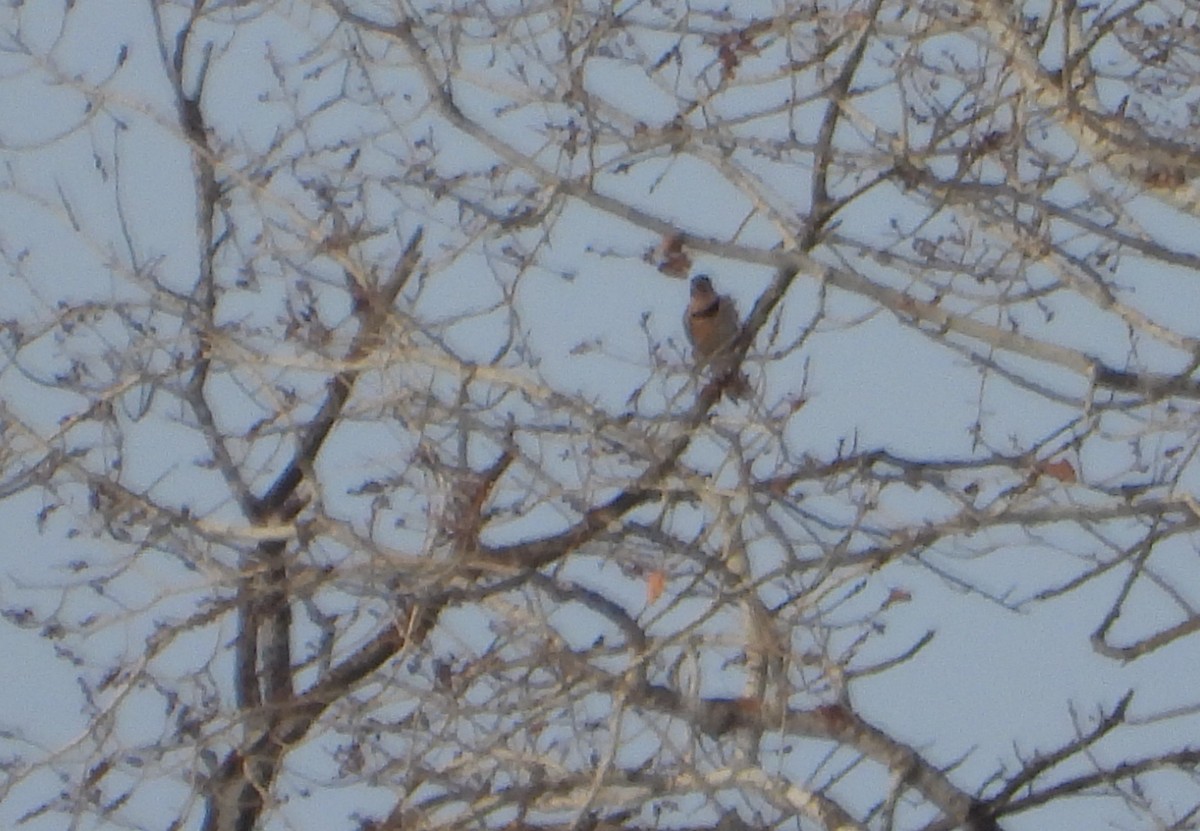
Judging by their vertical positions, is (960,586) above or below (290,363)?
below

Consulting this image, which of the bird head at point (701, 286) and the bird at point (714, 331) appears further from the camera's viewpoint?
the bird head at point (701, 286)

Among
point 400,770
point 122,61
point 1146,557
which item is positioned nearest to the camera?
point 400,770

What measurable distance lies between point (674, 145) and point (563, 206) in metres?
0.43

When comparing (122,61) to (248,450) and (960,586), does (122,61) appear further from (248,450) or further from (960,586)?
(960,586)

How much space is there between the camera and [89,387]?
334 inches

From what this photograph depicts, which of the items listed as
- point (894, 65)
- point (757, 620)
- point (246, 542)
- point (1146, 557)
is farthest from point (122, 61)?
point (1146, 557)

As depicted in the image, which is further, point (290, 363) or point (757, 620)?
point (290, 363)

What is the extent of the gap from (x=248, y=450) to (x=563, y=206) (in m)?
1.32

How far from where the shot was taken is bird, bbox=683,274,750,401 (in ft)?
26.8

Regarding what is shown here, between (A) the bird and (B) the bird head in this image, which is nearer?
(A) the bird

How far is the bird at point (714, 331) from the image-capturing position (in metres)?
8.18

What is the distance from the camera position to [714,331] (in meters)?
9.80

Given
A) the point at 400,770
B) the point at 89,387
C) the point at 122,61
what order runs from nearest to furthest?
the point at 400,770 → the point at 89,387 → the point at 122,61

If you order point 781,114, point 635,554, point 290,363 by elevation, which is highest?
point 781,114
